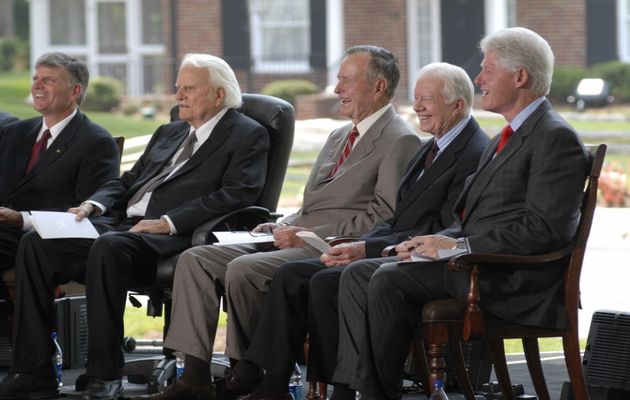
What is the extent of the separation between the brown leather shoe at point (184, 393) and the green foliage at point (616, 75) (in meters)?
14.7

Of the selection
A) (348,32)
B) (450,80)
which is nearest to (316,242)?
(450,80)

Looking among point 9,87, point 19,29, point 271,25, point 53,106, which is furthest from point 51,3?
point 53,106

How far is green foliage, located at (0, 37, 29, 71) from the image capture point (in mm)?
28812

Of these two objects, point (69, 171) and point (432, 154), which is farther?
point (69, 171)

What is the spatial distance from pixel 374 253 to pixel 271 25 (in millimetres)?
16853

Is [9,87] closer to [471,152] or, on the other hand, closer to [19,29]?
[19,29]

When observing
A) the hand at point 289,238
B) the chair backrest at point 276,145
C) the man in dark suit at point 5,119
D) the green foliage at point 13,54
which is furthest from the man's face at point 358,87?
the green foliage at point 13,54

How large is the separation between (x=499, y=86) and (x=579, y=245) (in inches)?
23.9

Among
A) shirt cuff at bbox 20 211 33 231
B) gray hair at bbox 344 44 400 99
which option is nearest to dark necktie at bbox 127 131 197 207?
shirt cuff at bbox 20 211 33 231

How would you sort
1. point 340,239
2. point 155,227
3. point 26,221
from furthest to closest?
point 26,221 < point 155,227 < point 340,239

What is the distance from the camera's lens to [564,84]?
1838 cm

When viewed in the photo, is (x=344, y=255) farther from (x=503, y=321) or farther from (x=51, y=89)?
(x=51, y=89)

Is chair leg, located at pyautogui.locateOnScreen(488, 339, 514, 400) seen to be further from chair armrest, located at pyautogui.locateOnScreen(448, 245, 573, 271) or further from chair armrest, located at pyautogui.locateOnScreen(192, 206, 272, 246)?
chair armrest, located at pyautogui.locateOnScreen(192, 206, 272, 246)

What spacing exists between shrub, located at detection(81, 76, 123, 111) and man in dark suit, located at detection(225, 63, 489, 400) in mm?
15651
